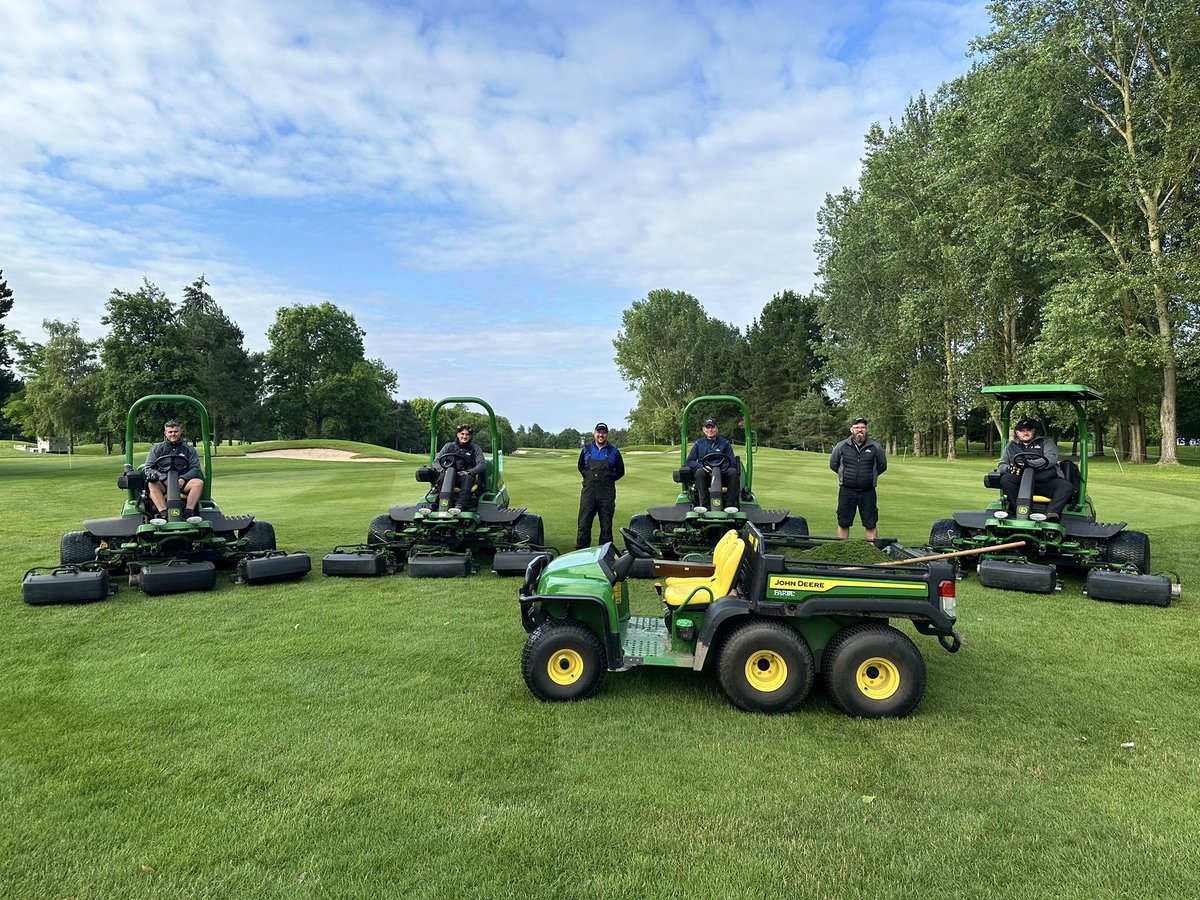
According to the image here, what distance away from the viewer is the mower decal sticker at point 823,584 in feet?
14.9

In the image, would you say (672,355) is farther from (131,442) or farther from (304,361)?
(131,442)

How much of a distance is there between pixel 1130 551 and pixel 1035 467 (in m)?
1.46

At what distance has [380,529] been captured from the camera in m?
10.1

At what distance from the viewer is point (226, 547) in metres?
8.81

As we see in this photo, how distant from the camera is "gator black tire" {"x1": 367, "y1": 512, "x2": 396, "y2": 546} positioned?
9.88 m

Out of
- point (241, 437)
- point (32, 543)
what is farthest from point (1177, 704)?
point (241, 437)

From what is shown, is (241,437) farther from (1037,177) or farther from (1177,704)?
(1177,704)

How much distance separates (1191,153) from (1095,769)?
96.3ft

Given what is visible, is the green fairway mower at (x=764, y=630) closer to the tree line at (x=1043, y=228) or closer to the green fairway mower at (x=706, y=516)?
the green fairway mower at (x=706, y=516)

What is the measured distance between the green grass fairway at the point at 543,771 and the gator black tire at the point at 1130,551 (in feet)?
5.06

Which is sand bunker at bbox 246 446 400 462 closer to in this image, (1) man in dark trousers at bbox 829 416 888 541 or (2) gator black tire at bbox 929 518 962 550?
(1) man in dark trousers at bbox 829 416 888 541

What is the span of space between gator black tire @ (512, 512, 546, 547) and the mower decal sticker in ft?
18.4

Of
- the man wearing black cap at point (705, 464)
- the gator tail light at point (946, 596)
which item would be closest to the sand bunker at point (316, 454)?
the man wearing black cap at point (705, 464)

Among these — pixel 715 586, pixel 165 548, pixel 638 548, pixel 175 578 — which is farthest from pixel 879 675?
pixel 165 548
